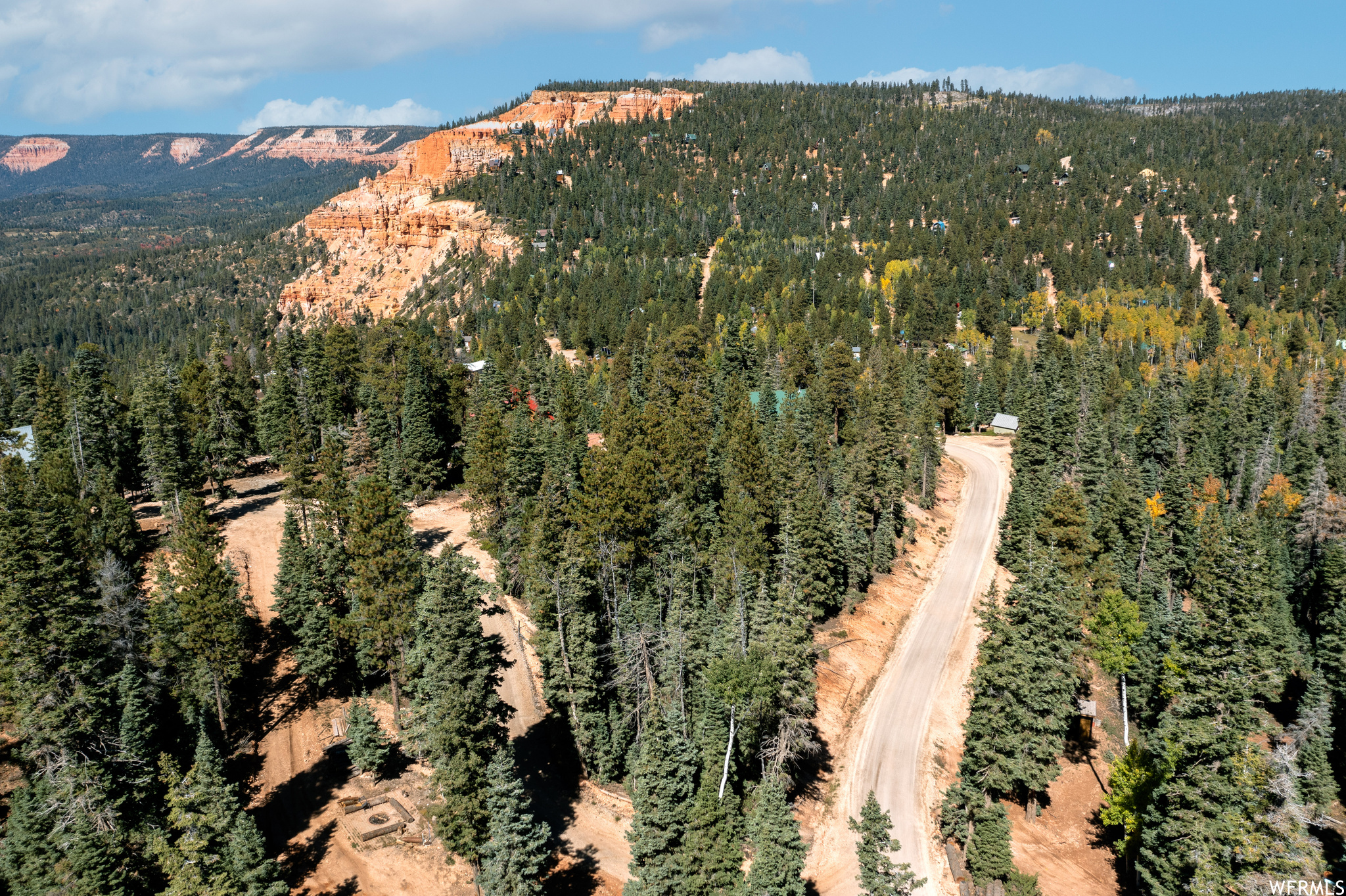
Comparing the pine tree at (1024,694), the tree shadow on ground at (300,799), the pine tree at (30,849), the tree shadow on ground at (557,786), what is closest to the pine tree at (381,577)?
the tree shadow on ground at (300,799)

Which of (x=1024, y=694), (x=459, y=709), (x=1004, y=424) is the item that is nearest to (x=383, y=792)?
(x=459, y=709)

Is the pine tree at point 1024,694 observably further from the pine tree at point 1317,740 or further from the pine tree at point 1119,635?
the pine tree at point 1317,740

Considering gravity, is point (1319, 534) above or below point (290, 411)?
below

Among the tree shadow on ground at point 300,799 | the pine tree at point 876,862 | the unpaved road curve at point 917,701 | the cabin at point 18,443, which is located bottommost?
the unpaved road curve at point 917,701

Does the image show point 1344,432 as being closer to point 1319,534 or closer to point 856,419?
point 1319,534

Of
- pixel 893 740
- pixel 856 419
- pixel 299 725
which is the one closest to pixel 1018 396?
pixel 856 419

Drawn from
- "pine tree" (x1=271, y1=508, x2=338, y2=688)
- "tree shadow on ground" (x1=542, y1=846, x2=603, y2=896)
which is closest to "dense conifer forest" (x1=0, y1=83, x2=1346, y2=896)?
"pine tree" (x1=271, y1=508, x2=338, y2=688)
